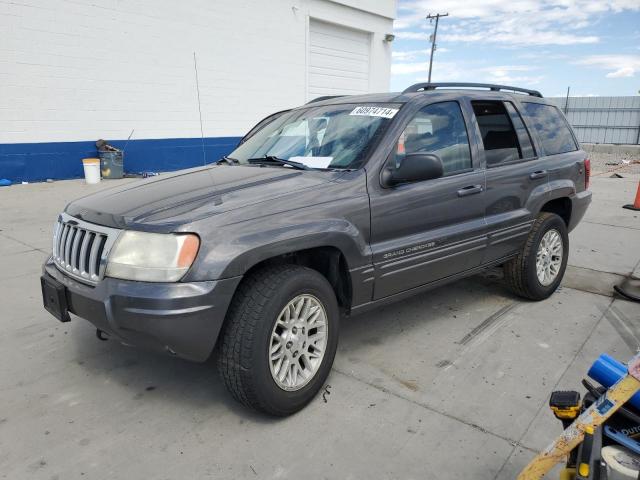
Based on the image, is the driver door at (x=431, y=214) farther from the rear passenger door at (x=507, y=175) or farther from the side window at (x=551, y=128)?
the side window at (x=551, y=128)

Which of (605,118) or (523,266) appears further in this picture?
(605,118)

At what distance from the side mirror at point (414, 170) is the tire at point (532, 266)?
5.30 feet

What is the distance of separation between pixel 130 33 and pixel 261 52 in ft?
12.2

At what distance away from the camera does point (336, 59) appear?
1603cm

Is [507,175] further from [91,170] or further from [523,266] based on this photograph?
[91,170]

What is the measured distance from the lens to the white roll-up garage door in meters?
15.3

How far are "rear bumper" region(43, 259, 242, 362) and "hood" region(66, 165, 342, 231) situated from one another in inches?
12.2

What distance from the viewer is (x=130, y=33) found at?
11.0 meters

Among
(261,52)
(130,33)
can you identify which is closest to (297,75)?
(261,52)

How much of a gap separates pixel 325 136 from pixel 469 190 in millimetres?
1094

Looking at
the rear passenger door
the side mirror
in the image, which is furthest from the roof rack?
the side mirror

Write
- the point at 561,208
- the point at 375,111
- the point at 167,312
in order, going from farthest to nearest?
the point at 561,208 → the point at 375,111 → the point at 167,312

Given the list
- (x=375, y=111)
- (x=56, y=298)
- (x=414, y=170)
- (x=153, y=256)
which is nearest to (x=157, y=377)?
(x=56, y=298)

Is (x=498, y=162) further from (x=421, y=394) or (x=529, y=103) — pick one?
(x=421, y=394)
